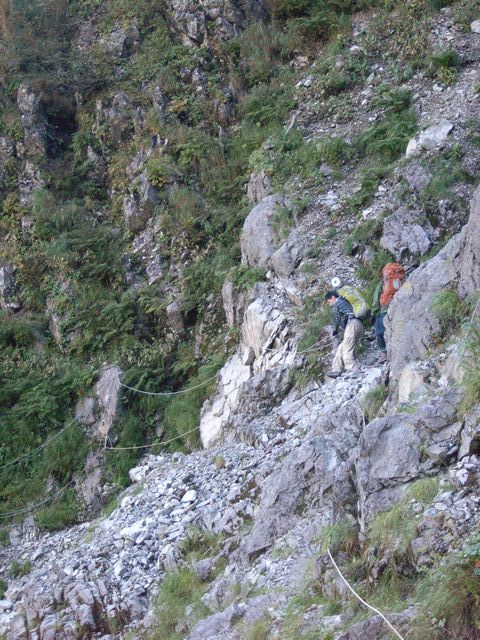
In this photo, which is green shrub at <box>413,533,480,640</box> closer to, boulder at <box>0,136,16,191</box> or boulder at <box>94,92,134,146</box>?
boulder at <box>94,92,134,146</box>

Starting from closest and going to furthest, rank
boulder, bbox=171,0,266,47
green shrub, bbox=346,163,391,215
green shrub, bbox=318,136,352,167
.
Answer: green shrub, bbox=346,163,391,215, green shrub, bbox=318,136,352,167, boulder, bbox=171,0,266,47

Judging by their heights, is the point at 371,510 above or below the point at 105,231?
above

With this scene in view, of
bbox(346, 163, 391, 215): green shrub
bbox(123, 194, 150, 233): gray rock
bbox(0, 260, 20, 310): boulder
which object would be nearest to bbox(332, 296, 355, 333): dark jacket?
bbox(346, 163, 391, 215): green shrub

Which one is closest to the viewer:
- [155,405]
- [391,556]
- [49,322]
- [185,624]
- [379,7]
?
[391,556]

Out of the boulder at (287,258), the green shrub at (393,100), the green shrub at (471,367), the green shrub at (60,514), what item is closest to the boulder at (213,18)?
the green shrub at (393,100)

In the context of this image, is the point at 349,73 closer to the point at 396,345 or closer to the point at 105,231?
the point at 105,231

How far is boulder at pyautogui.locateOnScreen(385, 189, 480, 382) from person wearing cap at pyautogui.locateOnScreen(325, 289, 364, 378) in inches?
36.7

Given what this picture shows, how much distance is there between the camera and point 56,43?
21516mm

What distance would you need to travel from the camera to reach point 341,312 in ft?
39.3

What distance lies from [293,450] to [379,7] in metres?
13.3

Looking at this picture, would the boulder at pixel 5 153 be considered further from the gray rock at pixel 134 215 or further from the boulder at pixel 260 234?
the boulder at pixel 260 234

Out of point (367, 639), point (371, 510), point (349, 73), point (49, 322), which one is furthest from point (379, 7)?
point (367, 639)

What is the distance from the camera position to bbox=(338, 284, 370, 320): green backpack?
11.9m

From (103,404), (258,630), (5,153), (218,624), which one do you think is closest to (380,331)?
(218,624)
